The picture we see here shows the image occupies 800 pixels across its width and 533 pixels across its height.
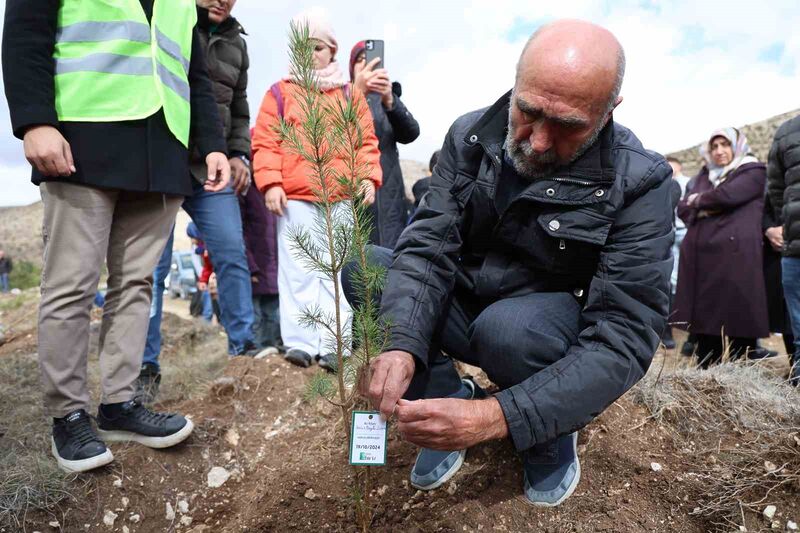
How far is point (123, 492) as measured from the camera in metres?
1.92

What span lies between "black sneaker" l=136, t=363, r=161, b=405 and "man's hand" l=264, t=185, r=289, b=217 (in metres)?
1.07

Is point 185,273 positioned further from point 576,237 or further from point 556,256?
point 576,237

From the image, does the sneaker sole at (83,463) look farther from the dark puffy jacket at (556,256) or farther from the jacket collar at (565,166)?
the jacket collar at (565,166)

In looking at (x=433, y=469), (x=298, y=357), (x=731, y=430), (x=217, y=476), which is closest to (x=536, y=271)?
(x=433, y=469)

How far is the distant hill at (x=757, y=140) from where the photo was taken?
66.3 ft

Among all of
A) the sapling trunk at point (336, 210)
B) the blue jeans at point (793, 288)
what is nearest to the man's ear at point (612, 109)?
the sapling trunk at point (336, 210)

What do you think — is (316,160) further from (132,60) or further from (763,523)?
(763,523)

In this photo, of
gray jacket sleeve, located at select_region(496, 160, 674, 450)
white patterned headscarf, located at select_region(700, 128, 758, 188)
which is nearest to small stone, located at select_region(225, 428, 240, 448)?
gray jacket sleeve, located at select_region(496, 160, 674, 450)

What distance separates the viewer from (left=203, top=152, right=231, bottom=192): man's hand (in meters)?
2.36

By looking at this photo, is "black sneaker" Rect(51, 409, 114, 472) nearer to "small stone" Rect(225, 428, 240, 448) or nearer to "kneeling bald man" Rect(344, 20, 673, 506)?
"small stone" Rect(225, 428, 240, 448)

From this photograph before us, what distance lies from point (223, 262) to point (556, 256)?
6.16 feet

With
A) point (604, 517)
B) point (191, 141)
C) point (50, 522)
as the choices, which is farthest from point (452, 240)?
point (50, 522)

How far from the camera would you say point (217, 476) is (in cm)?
214

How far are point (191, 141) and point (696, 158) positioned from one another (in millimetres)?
23373
